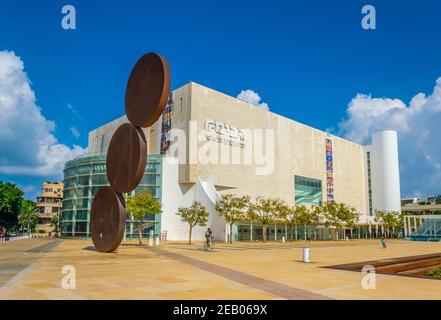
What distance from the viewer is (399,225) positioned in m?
85.9

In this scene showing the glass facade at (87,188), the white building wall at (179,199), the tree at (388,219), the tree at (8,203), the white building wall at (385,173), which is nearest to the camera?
the white building wall at (179,199)

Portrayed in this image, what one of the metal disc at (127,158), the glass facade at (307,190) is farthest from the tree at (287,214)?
the metal disc at (127,158)

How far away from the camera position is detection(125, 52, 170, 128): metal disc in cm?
2227

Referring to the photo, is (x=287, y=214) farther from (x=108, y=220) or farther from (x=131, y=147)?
(x=131, y=147)

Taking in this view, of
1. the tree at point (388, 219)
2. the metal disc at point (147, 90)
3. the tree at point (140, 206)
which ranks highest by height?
the metal disc at point (147, 90)

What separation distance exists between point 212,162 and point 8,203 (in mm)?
33941

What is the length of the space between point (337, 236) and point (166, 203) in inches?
1507

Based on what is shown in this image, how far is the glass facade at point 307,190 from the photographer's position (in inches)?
3022

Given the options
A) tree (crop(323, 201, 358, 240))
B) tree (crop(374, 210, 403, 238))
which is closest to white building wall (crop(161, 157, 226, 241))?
tree (crop(323, 201, 358, 240))

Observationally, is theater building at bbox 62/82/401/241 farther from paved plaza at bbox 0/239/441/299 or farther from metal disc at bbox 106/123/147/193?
paved plaza at bbox 0/239/441/299

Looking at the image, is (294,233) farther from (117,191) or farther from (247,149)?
(117,191)

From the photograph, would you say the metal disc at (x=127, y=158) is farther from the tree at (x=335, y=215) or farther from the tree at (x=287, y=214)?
the tree at (x=335, y=215)

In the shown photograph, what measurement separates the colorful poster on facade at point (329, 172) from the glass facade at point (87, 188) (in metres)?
43.8

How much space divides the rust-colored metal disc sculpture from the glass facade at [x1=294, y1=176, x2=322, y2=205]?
180ft
